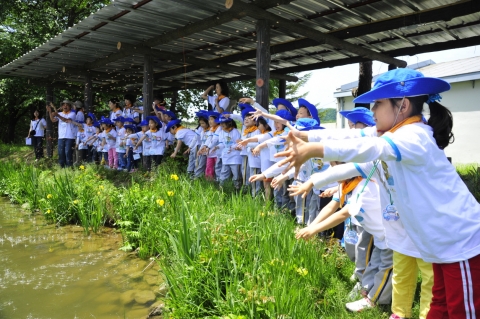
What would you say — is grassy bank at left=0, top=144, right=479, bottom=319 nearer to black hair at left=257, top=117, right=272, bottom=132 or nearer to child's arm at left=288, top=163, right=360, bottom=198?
child's arm at left=288, top=163, right=360, bottom=198

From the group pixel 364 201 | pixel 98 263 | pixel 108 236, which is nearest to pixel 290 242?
pixel 364 201

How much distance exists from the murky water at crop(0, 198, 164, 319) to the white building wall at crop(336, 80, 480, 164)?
1223 cm

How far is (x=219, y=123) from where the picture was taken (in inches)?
283

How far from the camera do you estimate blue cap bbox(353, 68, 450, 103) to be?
195cm

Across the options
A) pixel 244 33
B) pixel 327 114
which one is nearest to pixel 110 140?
pixel 244 33

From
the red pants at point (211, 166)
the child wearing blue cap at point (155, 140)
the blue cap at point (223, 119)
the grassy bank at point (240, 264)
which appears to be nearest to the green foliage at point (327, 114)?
the child wearing blue cap at point (155, 140)

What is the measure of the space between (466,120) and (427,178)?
1323 centimetres

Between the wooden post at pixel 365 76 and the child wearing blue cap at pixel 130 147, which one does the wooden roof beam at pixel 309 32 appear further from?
the child wearing blue cap at pixel 130 147

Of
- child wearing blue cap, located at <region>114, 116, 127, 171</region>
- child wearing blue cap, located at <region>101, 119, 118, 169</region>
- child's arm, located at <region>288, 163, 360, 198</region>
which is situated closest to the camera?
child's arm, located at <region>288, 163, 360, 198</region>

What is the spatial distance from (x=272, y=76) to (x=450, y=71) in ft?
22.9

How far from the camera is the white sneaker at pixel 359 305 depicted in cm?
291

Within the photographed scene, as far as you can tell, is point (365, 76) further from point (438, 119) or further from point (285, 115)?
point (438, 119)

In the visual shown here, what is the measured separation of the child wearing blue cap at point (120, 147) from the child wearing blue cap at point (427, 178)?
8.28 m

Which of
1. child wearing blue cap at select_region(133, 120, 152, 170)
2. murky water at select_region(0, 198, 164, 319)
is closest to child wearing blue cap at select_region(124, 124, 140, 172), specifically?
child wearing blue cap at select_region(133, 120, 152, 170)
